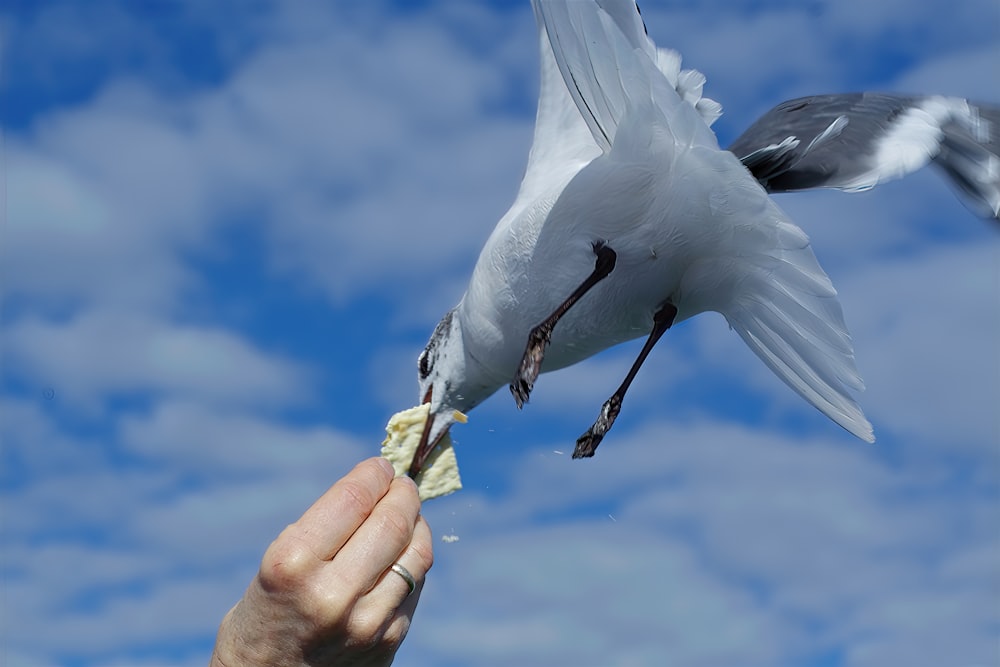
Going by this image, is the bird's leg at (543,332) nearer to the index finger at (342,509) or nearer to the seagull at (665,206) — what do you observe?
the seagull at (665,206)

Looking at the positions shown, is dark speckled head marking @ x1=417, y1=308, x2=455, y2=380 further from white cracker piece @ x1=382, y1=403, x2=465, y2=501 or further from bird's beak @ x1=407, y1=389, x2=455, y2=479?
white cracker piece @ x1=382, y1=403, x2=465, y2=501

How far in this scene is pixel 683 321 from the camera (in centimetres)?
288

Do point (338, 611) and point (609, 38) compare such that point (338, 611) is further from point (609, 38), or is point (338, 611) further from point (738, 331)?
point (738, 331)

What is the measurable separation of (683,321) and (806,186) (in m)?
0.58

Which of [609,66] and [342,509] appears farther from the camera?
[609,66]

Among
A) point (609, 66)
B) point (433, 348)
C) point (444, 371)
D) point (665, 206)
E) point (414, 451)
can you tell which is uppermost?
point (433, 348)

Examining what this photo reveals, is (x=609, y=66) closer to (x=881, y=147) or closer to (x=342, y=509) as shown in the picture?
(x=881, y=147)

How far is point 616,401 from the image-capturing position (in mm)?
2773

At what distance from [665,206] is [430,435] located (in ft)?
3.34

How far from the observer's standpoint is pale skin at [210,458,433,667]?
1516 mm

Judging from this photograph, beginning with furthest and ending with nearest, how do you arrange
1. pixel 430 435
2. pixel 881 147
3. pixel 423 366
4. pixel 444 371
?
1. pixel 423 366
2. pixel 444 371
3. pixel 430 435
4. pixel 881 147

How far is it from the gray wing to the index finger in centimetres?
132

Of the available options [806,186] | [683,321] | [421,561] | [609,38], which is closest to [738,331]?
[683,321]

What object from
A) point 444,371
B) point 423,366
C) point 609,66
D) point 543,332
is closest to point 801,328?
point 543,332
